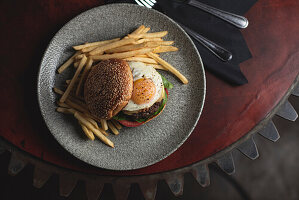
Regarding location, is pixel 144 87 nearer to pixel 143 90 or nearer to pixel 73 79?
pixel 143 90

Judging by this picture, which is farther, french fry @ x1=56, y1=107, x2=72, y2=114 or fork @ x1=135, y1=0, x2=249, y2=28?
fork @ x1=135, y1=0, x2=249, y2=28

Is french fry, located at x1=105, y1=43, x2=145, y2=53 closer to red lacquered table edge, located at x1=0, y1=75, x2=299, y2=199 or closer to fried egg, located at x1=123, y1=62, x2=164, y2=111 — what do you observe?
fried egg, located at x1=123, y1=62, x2=164, y2=111

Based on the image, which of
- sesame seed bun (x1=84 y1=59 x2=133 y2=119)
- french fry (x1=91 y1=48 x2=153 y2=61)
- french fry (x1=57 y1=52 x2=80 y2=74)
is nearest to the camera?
sesame seed bun (x1=84 y1=59 x2=133 y2=119)

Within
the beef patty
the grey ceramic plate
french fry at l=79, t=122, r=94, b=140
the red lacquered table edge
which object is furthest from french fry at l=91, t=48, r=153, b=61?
the red lacquered table edge

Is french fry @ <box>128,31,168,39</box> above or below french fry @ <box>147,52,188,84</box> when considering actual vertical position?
above

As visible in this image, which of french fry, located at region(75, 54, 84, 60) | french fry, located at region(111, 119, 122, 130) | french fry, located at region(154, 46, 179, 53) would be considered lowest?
french fry, located at region(111, 119, 122, 130)

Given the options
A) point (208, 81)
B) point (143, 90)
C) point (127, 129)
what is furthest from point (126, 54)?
point (208, 81)

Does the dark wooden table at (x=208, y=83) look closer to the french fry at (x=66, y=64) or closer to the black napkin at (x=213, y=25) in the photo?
the black napkin at (x=213, y=25)
